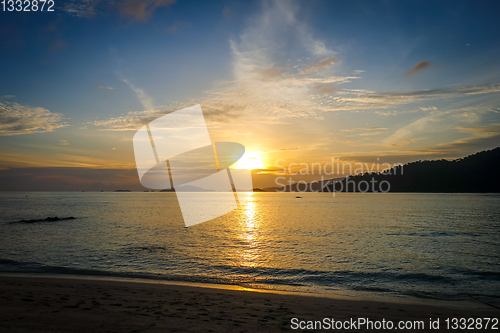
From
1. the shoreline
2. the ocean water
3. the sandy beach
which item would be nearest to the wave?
the ocean water

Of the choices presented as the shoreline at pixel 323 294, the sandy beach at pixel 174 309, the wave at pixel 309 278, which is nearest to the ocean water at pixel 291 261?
the wave at pixel 309 278

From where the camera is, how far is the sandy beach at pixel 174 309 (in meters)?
8.29

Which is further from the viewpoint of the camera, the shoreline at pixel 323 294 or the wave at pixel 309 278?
the wave at pixel 309 278

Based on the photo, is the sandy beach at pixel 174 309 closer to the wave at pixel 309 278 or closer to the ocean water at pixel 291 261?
the wave at pixel 309 278

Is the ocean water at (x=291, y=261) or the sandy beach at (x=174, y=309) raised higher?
the sandy beach at (x=174, y=309)

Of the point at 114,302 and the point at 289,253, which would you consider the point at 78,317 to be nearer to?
the point at 114,302

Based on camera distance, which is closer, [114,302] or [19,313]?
[19,313]

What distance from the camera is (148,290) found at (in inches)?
517

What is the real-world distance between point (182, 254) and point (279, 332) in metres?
17.5

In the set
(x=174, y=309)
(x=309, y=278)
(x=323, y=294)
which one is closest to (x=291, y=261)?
(x=309, y=278)

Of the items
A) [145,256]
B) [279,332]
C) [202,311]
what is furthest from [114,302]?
[145,256]

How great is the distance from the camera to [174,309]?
32.9ft

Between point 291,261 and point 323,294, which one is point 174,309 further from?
point 291,261

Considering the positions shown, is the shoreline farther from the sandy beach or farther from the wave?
the wave
